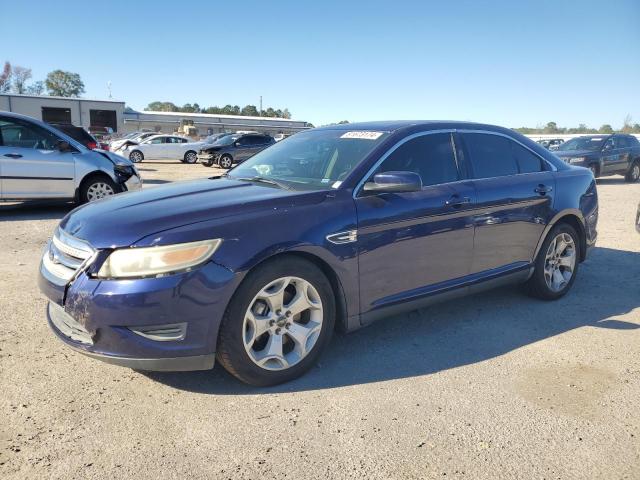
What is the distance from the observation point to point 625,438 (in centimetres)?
271

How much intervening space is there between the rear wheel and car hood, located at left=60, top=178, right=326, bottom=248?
24632mm

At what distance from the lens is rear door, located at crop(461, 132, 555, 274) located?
4176 millimetres

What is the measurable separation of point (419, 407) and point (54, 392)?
2129 mm

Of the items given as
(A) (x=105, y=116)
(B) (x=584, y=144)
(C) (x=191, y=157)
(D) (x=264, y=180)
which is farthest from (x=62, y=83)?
(D) (x=264, y=180)

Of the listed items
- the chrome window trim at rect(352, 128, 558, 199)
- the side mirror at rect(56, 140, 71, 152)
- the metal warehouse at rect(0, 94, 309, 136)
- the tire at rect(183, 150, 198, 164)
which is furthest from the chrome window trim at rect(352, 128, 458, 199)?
the metal warehouse at rect(0, 94, 309, 136)

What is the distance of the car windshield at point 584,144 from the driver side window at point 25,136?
53.4 feet

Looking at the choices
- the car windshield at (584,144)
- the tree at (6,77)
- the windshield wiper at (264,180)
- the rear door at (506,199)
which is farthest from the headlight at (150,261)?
the tree at (6,77)

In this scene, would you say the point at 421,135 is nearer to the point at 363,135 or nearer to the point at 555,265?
the point at 363,135

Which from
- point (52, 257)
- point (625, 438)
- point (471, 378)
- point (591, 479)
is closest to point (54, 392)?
point (52, 257)

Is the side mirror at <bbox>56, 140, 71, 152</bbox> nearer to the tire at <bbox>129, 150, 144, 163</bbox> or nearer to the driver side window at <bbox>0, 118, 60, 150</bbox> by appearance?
the driver side window at <bbox>0, 118, 60, 150</bbox>

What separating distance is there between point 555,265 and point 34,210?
Result: 8984 mm

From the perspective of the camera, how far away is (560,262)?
Result: 4.94 m

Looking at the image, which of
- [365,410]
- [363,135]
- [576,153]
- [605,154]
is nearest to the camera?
[365,410]

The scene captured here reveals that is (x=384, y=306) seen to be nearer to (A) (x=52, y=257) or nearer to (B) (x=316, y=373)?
(B) (x=316, y=373)
